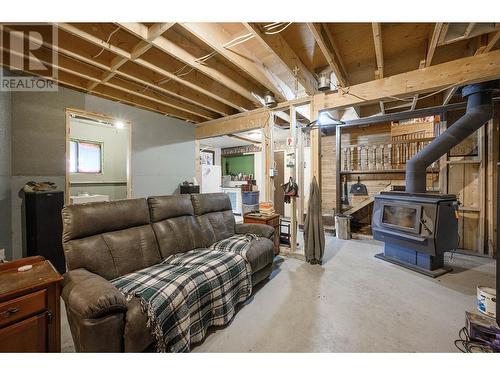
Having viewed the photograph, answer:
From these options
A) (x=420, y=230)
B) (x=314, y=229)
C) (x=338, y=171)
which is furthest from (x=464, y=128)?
(x=314, y=229)

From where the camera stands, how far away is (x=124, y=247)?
1818 mm

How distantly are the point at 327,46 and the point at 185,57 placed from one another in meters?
1.55

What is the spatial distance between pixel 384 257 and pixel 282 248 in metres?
1.55

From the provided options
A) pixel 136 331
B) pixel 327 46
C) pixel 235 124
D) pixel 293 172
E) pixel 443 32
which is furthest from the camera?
pixel 235 124

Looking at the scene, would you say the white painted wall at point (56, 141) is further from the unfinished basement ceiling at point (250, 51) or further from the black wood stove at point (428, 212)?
the black wood stove at point (428, 212)

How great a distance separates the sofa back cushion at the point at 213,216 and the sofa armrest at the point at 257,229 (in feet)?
0.32

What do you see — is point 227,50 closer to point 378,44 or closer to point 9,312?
point 378,44

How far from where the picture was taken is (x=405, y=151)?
434cm

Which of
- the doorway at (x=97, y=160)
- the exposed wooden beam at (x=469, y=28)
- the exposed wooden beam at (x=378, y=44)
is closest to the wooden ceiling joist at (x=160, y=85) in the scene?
the doorway at (x=97, y=160)
